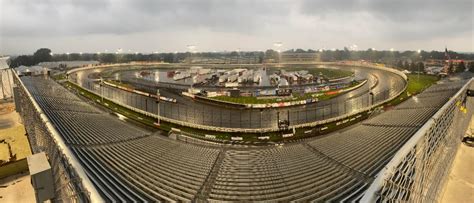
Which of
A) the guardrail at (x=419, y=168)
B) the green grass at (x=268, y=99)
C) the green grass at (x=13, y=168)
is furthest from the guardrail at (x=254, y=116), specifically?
the guardrail at (x=419, y=168)

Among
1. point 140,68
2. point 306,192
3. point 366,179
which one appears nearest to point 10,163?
point 306,192

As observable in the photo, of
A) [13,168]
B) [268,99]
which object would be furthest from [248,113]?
[13,168]

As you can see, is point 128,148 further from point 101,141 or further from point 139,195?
point 139,195

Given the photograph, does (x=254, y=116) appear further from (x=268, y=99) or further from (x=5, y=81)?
(x=5, y=81)

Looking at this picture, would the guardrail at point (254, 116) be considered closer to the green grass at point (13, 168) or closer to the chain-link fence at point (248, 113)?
the chain-link fence at point (248, 113)

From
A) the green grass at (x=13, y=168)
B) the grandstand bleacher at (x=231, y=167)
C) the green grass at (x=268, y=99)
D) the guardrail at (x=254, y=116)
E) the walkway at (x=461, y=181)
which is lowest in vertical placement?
the walkway at (x=461, y=181)
